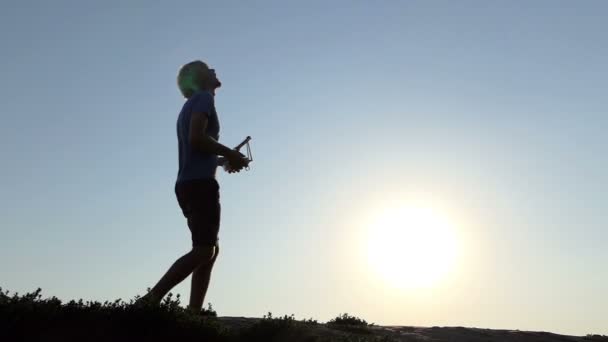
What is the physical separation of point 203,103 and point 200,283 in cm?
206

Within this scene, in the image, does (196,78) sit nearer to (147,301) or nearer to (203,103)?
(203,103)

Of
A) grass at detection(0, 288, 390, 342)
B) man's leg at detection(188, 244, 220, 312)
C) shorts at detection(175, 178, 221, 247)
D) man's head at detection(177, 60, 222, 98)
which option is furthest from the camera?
man's head at detection(177, 60, 222, 98)

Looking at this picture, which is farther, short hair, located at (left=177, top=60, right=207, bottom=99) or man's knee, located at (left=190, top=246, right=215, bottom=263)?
short hair, located at (left=177, top=60, right=207, bottom=99)

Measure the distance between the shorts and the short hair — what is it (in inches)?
47.6

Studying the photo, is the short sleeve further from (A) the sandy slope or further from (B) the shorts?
(A) the sandy slope

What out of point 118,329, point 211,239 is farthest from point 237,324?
point 118,329

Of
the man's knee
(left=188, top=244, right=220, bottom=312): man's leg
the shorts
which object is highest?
the shorts

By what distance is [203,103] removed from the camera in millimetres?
7508

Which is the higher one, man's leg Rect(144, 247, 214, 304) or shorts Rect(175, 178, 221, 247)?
shorts Rect(175, 178, 221, 247)

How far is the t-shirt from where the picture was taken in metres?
7.47

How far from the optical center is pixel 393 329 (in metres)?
8.67

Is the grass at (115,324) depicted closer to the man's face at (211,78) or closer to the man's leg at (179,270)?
the man's leg at (179,270)

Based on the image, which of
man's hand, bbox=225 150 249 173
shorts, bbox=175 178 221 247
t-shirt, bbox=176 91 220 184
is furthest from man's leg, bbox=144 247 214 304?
man's hand, bbox=225 150 249 173

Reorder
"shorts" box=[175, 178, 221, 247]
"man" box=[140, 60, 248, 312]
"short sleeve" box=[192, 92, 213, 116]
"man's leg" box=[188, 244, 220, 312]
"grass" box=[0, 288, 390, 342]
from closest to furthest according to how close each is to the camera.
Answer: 1. "grass" box=[0, 288, 390, 342]
2. "man" box=[140, 60, 248, 312]
3. "shorts" box=[175, 178, 221, 247]
4. "short sleeve" box=[192, 92, 213, 116]
5. "man's leg" box=[188, 244, 220, 312]
